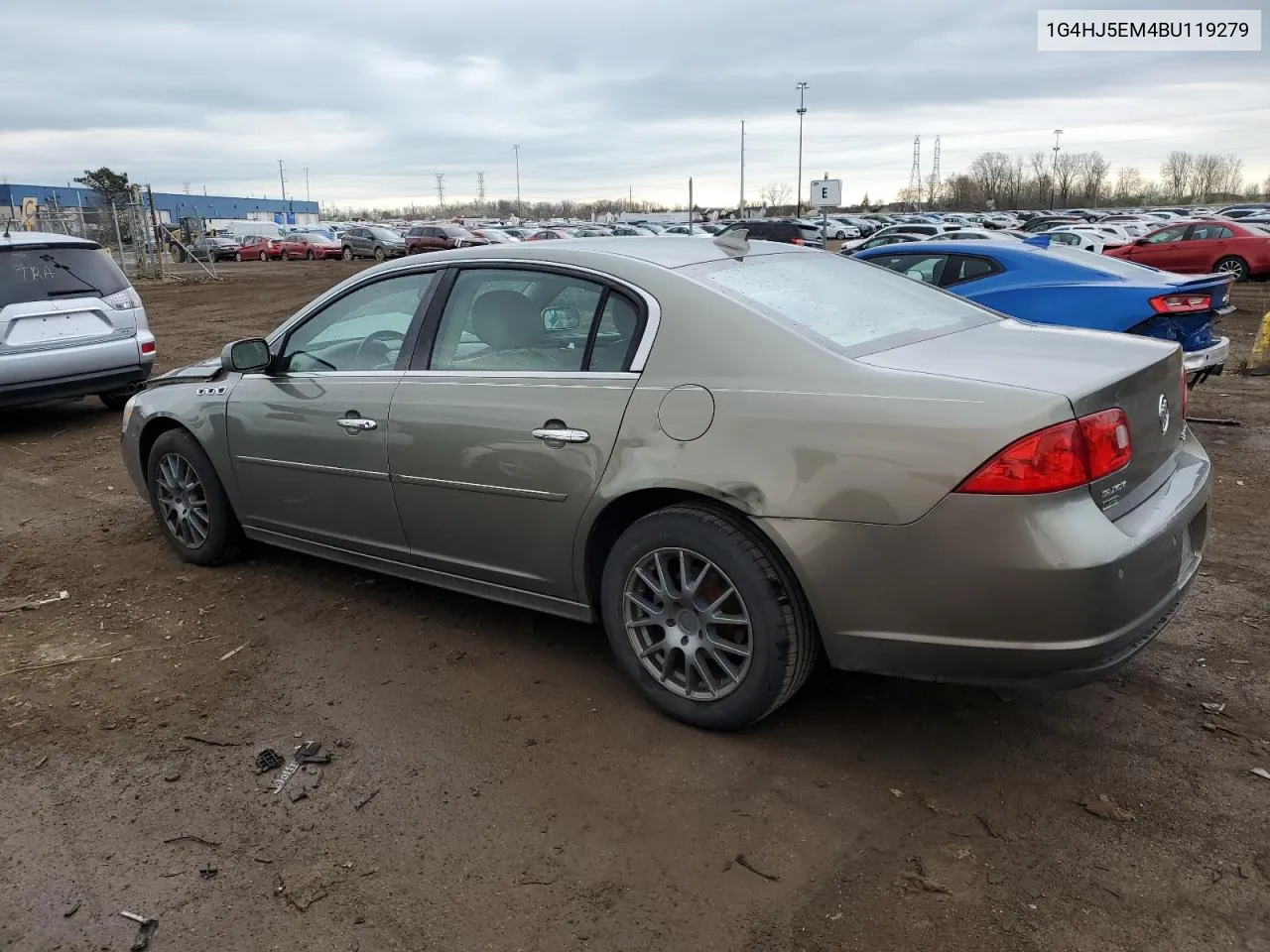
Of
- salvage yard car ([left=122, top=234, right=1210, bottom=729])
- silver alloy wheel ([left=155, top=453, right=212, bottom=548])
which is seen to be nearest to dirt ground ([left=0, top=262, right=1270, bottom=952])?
salvage yard car ([left=122, top=234, right=1210, bottom=729])

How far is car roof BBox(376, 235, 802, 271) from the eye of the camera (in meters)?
3.62

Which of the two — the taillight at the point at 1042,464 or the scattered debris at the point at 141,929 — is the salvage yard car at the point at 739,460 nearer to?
the taillight at the point at 1042,464

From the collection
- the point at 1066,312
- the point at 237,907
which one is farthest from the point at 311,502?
the point at 1066,312

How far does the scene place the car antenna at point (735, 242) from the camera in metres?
3.88

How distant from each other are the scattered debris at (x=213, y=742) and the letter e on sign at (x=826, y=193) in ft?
74.8

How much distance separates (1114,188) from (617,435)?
11650 centimetres

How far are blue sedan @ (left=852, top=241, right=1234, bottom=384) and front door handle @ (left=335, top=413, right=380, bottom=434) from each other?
4.45 m

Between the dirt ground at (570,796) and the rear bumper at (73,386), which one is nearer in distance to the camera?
the dirt ground at (570,796)

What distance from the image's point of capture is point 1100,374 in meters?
2.86

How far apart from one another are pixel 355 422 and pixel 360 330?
0.52m

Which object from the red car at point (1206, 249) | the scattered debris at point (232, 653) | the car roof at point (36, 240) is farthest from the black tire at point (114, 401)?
the red car at point (1206, 249)

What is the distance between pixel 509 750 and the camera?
3.27 m

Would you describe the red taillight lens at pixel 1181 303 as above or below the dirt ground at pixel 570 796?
above

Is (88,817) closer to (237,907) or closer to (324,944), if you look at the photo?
(237,907)
